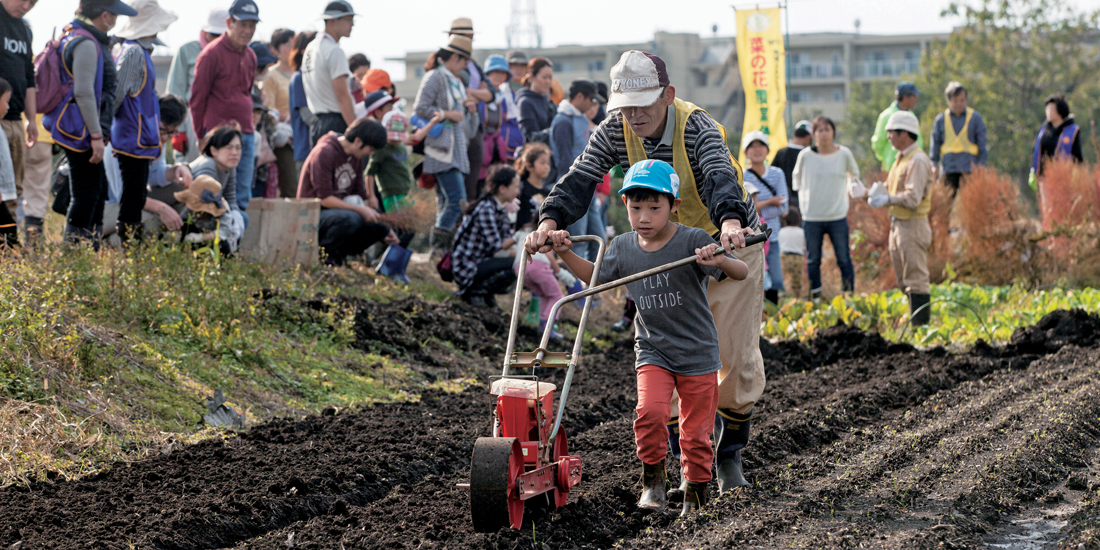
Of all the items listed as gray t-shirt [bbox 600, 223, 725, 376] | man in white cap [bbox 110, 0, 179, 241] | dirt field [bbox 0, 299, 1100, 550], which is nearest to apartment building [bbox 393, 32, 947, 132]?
man in white cap [bbox 110, 0, 179, 241]

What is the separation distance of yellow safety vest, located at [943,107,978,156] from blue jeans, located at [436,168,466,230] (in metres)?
7.22

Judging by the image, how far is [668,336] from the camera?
459 cm

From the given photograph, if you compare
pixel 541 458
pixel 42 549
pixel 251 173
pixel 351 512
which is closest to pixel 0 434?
pixel 42 549

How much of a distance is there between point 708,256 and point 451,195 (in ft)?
23.9

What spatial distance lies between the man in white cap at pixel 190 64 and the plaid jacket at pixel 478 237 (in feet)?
8.72

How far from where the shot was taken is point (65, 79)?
8.07 m

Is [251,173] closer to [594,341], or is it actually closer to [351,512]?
[594,341]

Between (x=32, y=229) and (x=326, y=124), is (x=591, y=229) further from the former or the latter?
(x=32, y=229)

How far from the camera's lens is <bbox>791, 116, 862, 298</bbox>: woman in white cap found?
463 inches

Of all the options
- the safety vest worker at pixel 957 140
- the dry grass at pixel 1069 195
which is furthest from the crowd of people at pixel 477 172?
the dry grass at pixel 1069 195

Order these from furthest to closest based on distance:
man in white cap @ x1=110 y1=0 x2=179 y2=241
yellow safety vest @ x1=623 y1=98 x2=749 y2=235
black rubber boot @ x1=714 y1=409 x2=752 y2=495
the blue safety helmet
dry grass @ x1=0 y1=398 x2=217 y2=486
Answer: the blue safety helmet < man in white cap @ x1=110 y1=0 x2=179 y2=241 < dry grass @ x1=0 y1=398 x2=217 y2=486 < black rubber boot @ x1=714 y1=409 x2=752 y2=495 < yellow safety vest @ x1=623 y1=98 x2=749 y2=235

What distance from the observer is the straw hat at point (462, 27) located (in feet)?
37.1

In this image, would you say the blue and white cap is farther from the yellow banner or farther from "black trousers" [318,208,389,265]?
the yellow banner

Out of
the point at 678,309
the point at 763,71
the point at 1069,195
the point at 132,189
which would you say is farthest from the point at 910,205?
the point at 132,189
